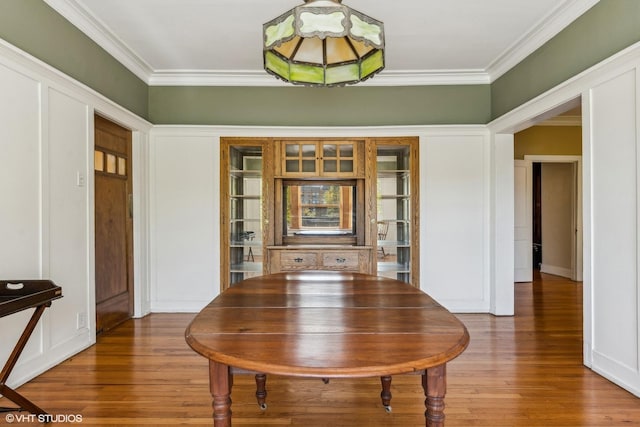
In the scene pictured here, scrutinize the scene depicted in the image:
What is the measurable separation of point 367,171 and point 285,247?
127 centimetres

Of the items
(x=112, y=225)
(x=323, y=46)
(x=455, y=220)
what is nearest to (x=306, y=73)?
(x=323, y=46)

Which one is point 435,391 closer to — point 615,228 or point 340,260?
point 615,228

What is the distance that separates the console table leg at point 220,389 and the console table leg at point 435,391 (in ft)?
2.14

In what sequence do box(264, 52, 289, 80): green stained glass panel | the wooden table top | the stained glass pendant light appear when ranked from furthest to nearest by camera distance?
box(264, 52, 289, 80): green stained glass panel
the stained glass pendant light
the wooden table top

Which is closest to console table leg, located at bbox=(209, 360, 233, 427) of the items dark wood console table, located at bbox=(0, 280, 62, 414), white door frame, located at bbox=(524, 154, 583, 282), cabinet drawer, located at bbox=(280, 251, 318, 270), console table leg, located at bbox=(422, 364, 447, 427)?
console table leg, located at bbox=(422, 364, 447, 427)

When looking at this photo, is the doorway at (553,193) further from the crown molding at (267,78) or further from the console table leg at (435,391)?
the console table leg at (435,391)

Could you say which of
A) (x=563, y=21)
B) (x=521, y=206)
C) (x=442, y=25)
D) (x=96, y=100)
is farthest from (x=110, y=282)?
(x=521, y=206)

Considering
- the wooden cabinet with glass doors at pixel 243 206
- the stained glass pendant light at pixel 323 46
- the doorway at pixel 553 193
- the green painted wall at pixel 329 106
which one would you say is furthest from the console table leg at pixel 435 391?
the doorway at pixel 553 193

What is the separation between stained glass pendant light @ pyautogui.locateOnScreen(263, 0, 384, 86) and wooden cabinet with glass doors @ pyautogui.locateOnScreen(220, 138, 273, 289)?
8.00 ft

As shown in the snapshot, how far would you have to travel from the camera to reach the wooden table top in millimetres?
1101

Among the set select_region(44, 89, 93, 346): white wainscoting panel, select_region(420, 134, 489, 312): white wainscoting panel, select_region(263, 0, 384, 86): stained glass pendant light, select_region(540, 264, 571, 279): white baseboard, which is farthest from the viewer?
select_region(540, 264, 571, 279): white baseboard

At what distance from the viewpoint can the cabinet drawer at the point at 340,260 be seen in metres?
4.19

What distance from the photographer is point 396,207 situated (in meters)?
4.42

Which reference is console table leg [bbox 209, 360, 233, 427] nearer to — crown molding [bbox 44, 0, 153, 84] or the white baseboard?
crown molding [bbox 44, 0, 153, 84]
